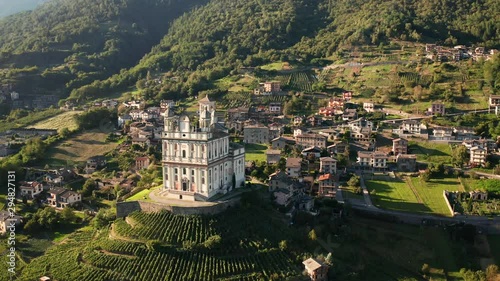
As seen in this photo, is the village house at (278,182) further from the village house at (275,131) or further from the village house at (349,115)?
the village house at (349,115)

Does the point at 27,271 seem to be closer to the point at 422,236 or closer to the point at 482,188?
the point at 422,236

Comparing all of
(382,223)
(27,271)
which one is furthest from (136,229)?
(382,223)

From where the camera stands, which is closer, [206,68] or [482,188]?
[482,188]

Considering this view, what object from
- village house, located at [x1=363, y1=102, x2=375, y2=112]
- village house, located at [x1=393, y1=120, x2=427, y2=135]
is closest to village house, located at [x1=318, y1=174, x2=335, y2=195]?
→ village house, located at [x1=393, y1=120, x2=427, y2=135]

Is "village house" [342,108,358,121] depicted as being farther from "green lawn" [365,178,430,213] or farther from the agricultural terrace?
"green lawn" [365,178,430,213]

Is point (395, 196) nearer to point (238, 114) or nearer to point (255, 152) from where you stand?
point (255, 152)

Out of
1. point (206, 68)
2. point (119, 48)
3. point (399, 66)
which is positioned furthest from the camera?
point (119, 48)
